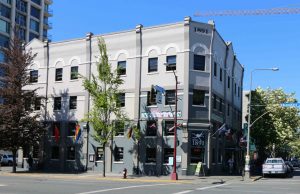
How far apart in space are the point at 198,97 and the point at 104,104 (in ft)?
28.6

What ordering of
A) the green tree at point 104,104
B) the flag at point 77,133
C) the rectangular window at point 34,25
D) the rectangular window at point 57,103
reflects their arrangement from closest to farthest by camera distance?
1. the green tree at point 104,104
2. the flag at point 77,133
3. the rectangular window at point 57,103
4. the rectangular window at point 34,25

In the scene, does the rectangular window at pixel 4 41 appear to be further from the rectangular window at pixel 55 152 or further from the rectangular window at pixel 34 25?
the rectangular window at pixel 55 152

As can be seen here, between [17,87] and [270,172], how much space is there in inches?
978

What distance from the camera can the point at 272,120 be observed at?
64.0m

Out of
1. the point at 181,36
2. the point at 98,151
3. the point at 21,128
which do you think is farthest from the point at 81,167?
the point at 181,36

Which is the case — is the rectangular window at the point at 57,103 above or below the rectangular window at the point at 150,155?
above

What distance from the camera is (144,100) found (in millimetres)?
45312

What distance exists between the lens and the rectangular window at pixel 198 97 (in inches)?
1730

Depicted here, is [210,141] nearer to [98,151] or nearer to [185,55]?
[185,55]

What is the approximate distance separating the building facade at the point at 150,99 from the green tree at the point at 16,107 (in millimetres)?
4004

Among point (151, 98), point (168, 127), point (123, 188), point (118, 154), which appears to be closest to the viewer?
point (123, 188)

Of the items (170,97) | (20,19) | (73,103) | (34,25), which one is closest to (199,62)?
(170,97)

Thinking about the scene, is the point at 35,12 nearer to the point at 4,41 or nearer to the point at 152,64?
the point at 4,41

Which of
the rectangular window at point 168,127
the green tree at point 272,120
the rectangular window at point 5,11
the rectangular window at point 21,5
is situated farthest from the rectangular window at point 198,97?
the rectangular window at point 21,5
